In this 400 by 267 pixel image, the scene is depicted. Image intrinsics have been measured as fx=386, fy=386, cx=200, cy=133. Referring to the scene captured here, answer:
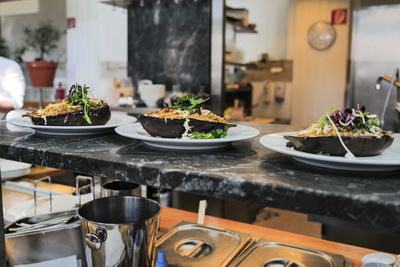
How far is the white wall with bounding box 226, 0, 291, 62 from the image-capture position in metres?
5.40

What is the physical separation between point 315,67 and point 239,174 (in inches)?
232

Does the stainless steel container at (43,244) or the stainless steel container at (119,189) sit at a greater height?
the stainless steel container at (119,189)

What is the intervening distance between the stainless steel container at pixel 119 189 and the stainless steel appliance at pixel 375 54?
11.6 ft

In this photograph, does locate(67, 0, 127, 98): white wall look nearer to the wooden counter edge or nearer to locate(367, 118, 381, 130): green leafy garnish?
the wooden counter edge

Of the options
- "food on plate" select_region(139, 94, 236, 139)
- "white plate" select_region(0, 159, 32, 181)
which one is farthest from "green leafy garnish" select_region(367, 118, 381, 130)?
"white plate" select_region(0, 159, 32, 181)

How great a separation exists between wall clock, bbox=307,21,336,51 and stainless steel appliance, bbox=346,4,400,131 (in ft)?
5.22

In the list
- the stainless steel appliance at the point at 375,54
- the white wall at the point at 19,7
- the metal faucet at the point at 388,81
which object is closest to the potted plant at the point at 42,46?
the white wall at the point at 19,7

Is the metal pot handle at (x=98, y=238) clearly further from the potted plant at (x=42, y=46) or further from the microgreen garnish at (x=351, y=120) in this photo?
the potted plant at (x=42, y=46)

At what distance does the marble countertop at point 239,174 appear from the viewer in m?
0.44

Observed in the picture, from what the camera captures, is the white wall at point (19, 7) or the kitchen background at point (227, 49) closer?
the kitchen background at point (227, 49)

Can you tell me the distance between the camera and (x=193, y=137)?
70 centimetres

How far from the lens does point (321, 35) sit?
5.90m

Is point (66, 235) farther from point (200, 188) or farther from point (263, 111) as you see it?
point (263, 111)

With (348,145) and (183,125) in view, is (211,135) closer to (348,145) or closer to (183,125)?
(183,125)
